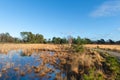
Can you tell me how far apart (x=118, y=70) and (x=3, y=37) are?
4408 inches

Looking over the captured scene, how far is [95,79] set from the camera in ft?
50.0

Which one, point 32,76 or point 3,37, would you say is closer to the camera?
point 32,76

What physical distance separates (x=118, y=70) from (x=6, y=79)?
974 centimetres

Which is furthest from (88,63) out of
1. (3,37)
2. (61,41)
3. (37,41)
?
(3,37)

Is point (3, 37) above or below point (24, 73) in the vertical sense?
above

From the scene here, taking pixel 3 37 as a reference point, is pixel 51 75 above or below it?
below

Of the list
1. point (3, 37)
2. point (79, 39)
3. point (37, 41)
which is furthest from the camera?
point (3, 37)

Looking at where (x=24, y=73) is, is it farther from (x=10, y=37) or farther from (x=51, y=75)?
(x=10, y=37)

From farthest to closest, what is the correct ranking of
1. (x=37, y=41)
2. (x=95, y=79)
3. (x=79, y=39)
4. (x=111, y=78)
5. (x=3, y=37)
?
(x=3, y=37) < (x=37, y=41) < (x=79, y=39) < (x=111, y=78) < (x=95, y=79)

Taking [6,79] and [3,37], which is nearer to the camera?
[6,79]

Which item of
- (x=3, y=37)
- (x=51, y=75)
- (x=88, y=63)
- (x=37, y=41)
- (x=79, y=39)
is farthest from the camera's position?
(x=3, y=37)

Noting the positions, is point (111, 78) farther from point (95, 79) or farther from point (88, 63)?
point (88, 63)

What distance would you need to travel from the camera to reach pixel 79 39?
4862 cm

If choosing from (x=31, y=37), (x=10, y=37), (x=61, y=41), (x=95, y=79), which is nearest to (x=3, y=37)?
(x=10, y=37)
